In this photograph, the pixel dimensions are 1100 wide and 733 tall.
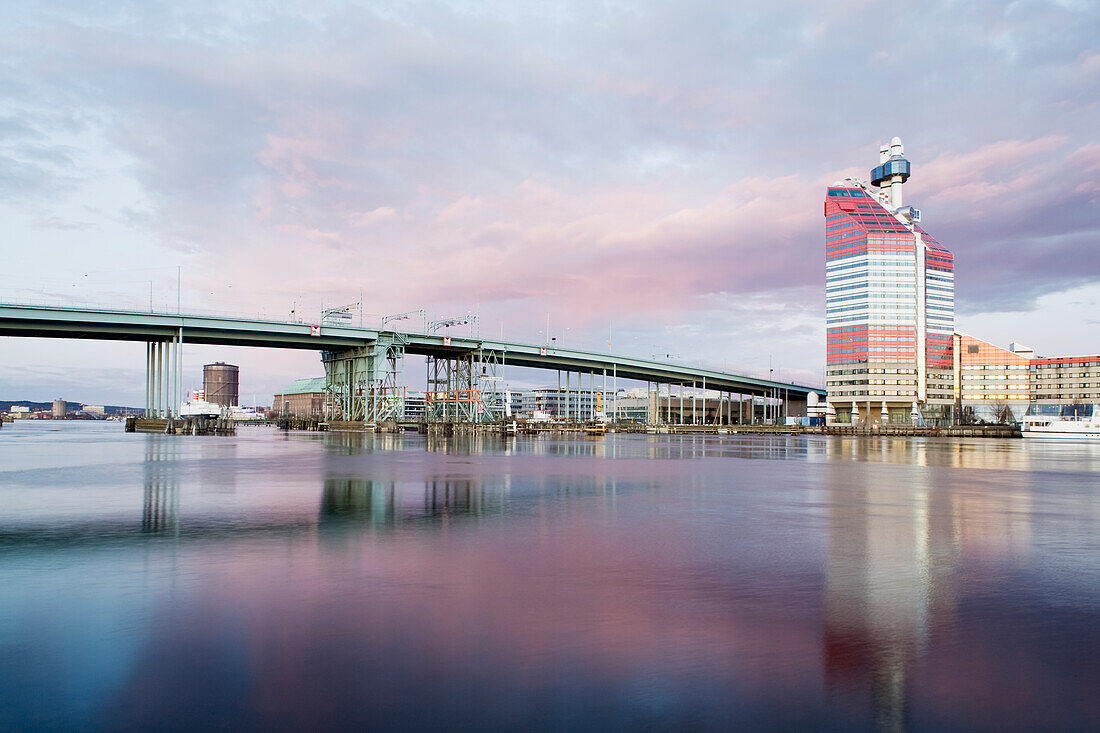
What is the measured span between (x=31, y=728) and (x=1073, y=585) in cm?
1446

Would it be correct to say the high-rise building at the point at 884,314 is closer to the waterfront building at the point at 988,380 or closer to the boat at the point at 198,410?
the waterfront building at the point at 988,380

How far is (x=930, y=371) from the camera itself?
6358 inches

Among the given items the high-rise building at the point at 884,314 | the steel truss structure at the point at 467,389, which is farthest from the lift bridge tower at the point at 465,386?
the high-rise building at the point at 884,314

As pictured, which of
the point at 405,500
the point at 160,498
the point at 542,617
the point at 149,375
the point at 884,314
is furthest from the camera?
the point at 884,314

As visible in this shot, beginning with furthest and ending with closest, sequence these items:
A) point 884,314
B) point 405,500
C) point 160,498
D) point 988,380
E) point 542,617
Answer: point 988,380, point 884,314, point 160,498, point 405,500, point 542,617

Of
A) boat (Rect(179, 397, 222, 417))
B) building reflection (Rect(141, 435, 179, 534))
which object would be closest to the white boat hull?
building reflection (Rect(141, 435, 179, 534))

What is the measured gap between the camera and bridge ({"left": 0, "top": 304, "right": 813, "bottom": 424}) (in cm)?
9262

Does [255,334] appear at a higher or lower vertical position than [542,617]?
higher

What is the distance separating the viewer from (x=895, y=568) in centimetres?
1284

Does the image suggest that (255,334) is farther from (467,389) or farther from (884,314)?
(884,314)

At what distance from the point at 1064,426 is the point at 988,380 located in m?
58.9

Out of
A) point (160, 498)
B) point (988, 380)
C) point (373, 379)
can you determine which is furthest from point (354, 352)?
point (988, 380)

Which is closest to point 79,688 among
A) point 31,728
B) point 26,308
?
point 31,728

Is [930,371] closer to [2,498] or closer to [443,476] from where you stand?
[443,476]
